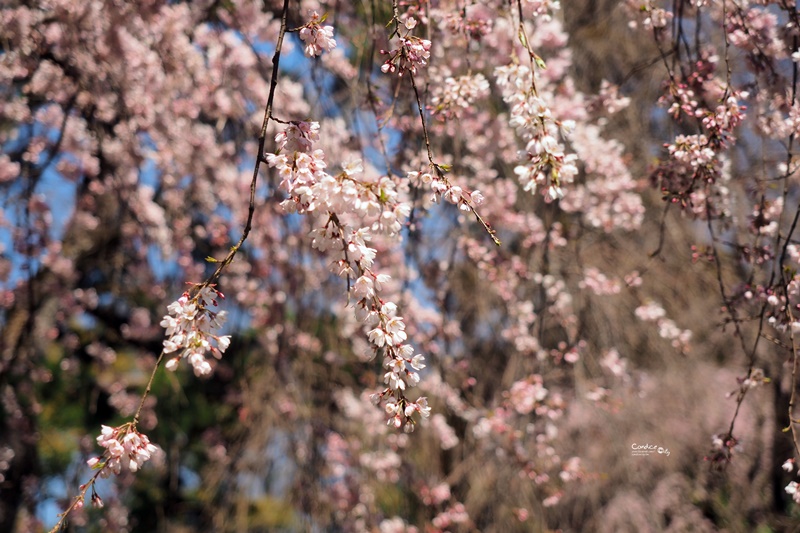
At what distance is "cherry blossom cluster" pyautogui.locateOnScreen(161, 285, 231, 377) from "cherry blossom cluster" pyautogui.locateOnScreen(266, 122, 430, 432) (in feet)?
0.83

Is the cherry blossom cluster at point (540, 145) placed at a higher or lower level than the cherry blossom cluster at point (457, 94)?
A: lower

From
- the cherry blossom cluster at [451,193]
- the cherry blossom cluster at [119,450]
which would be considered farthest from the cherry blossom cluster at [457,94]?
the cherry blossom cluster at [119,450]

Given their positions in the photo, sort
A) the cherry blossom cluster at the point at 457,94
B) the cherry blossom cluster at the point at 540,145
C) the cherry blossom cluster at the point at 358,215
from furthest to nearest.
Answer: the cherry blossom cluster at the point at 457,94, the cherry blossom cluster at the point at 540,145, the cherry blossom cluster at the point at 358,215

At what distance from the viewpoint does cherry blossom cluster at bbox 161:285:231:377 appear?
1.18 m

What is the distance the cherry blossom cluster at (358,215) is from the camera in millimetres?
1157

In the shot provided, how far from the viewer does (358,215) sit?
122 centimetres

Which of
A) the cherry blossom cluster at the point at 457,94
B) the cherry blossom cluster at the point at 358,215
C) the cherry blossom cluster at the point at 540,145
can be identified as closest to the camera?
the cherry blossom cluster at the point at 358,215

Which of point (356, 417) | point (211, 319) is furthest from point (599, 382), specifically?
point (211, 319)

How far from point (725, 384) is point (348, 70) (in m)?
3.40

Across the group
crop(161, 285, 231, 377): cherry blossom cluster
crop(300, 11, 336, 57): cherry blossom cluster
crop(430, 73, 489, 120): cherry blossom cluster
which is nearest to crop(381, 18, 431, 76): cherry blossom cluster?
crop(300, 11, 336, 57): cherry blossom cluster

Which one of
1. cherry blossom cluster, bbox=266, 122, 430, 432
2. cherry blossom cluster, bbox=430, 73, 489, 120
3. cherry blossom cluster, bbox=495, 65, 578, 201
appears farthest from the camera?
cherry blossom cluster, bbox=430, 73, 489, 120

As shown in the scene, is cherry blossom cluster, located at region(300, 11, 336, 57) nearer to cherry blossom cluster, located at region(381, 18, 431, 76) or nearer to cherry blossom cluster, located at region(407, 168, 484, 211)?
cherry blossom cluster, located at region(381, 18, 431, 76)

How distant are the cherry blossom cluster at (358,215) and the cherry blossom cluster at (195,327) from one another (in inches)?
10.0

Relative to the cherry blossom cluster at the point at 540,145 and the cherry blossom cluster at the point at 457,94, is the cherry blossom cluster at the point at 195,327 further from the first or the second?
the cherry blossom cluster at the point at 457,94
